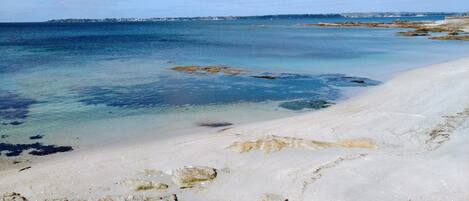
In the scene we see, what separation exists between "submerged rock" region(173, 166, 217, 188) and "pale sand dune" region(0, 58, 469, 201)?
186mm

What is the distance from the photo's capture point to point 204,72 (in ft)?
101

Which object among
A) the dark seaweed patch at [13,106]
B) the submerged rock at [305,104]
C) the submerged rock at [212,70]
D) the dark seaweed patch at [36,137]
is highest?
the submerged rock at [212,70]

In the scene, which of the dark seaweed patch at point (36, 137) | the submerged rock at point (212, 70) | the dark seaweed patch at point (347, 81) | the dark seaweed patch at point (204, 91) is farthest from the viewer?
the submerged rock at point (212, 70)

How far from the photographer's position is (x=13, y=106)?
20359mm

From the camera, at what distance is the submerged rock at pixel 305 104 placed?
2006 centimetres

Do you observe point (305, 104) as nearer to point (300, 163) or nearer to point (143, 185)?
point (300, 163)

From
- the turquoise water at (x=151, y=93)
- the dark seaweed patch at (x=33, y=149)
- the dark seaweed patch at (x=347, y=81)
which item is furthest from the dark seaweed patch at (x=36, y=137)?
the dark seaweed patch at (x=347, y=81)

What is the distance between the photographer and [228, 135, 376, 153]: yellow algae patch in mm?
13258

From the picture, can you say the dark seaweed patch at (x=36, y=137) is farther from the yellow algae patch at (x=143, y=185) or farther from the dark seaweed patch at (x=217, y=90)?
the yellow algae patch at (x=143, y=185)

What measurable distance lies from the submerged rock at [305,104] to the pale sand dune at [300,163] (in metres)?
2.24

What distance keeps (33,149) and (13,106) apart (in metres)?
7.33

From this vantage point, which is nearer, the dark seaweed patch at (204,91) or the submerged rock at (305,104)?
the submerged rock at (305,104)

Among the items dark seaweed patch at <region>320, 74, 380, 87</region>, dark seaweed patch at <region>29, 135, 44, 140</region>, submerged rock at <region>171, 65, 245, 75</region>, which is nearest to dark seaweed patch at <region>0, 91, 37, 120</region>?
dark seaweed patch at <region>29, 135, 44, 140</region>

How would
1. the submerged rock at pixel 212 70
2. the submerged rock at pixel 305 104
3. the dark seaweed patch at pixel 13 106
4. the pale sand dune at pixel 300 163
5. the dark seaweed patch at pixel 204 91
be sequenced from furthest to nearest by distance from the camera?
the submerged rock at pixel 212 70 → the dark seaweed patch at pixel 204 91 → the submerged rock at pixel 305 104 → the dark seaweed patch at pixel 13 106 → the pale sand dune at pixel 300 163
